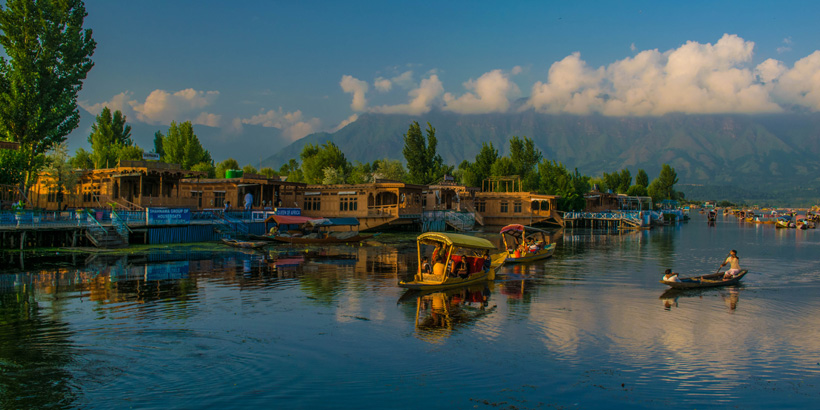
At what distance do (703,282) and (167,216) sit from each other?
125 ft

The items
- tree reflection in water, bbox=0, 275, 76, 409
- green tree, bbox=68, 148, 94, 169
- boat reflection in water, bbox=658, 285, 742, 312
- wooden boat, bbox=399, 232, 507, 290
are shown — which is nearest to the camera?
tree reflection in water, bbox=0, 275, 76, 409

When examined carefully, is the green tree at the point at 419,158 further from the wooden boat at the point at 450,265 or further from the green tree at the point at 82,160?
the wooden boat at the point at 450,265

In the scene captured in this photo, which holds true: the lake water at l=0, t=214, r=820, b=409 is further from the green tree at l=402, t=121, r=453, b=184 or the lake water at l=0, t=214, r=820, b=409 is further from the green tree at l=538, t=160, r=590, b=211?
the green tree at l=538, t=160, r=590, b=211

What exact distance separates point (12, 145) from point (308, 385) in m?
39.1

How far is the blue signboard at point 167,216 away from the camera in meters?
40.9

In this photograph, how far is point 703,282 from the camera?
25750 mm

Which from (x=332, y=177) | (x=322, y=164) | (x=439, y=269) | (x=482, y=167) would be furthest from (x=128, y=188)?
(x=482, y=167)

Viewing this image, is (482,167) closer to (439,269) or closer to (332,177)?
(332,177)

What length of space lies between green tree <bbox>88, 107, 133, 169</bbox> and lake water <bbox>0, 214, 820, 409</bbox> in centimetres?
5720

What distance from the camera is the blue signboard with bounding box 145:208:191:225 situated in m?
40.9

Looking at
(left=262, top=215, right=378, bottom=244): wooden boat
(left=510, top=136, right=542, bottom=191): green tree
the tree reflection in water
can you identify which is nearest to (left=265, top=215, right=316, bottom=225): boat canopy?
(left=262, top=215, right=378, bottom=244): wooden boat

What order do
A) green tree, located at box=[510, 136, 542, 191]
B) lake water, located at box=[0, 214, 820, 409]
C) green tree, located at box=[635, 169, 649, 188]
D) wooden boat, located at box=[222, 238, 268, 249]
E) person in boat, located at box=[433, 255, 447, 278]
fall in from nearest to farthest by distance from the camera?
lake water, located at box=[0, 214, 820, 409] < person in boat, located at box=[433, 255, 447, 278] < wooden boat, located at box=[222, 238, 268, 249] < green tree, located at box=[510, 136, 542, 191] < green tree, located at box=[635, 169, 649, 188]

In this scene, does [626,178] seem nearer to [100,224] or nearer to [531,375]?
[100,224]

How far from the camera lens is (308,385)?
12141 mm
